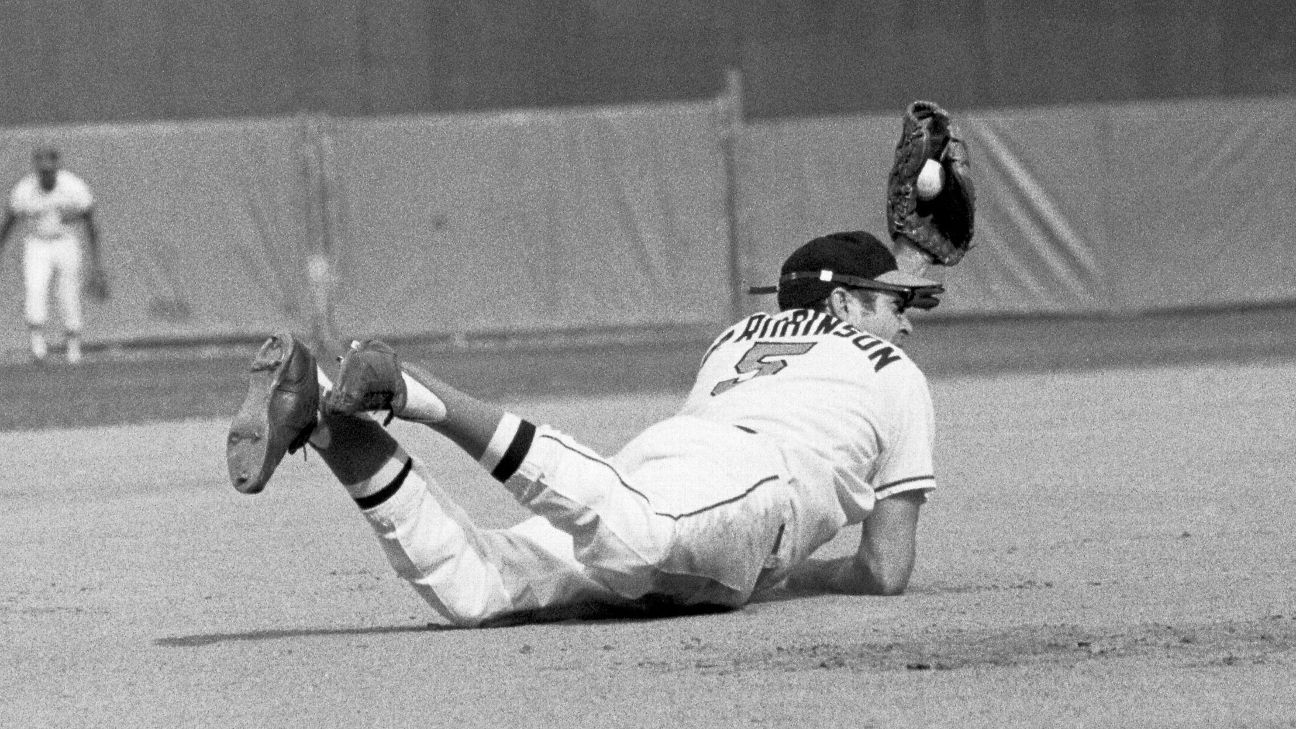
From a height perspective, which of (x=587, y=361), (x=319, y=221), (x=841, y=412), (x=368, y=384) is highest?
(x=368, y=384)

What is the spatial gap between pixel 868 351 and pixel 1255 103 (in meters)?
14.8

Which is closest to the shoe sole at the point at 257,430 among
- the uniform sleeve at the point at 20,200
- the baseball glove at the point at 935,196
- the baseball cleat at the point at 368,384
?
the baseball cleat at the point at 368,384

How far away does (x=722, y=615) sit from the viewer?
5.05 m

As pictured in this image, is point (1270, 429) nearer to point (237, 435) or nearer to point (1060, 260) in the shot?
point (237, 435)

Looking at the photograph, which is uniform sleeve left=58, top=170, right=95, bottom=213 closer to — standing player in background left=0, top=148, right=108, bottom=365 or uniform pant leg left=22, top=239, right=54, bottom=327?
standing player in background left=0, top=148, right=108, bottom=365

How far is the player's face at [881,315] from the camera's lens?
5254 millimetres

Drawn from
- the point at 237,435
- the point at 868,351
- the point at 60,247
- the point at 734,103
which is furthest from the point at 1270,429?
the point at 60,247

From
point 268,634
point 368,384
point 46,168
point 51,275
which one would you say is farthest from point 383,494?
point 51,275

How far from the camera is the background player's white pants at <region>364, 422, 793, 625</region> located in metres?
4.59

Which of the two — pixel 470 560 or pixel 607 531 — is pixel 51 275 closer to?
pixel 470 560

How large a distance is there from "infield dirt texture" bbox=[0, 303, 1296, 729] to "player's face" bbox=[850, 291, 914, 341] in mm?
661

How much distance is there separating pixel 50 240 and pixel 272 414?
517 inches

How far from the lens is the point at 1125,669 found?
4199mm

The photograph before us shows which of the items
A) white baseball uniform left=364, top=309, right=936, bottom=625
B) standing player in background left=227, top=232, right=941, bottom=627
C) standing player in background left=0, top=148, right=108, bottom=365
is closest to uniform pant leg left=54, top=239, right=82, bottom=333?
standing player in background left=0, top=148, right=108, bottom=365
